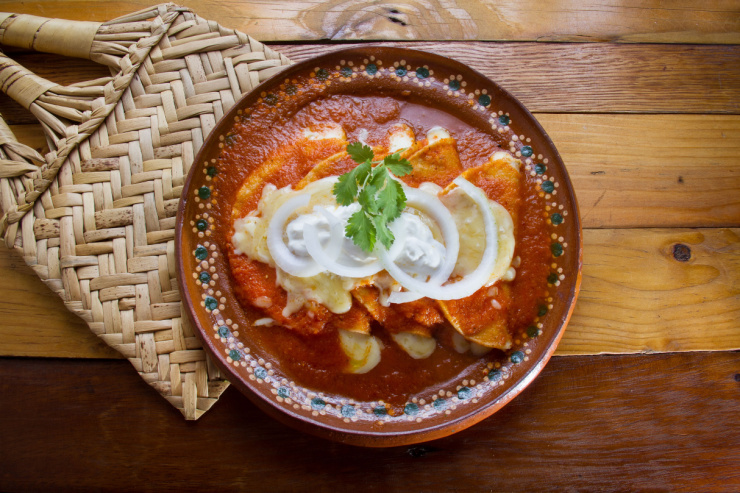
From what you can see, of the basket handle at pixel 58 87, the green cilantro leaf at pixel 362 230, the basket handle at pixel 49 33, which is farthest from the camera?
the basket handle at pixel 49 33

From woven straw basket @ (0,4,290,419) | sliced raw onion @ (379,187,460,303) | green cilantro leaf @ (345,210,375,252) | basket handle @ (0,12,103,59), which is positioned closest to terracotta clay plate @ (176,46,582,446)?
woven straw basket @ (0,4,290,419)

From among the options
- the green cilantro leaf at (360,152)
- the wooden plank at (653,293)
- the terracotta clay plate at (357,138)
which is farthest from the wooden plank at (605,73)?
the green cilantro leaf at (360,152)

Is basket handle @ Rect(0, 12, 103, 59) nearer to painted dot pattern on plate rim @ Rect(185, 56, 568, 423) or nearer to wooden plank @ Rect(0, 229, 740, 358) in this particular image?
painted dot pattern on plate rim @ Rect(185, 56, 568, 423)

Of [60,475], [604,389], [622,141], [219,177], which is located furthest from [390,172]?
[60,475]

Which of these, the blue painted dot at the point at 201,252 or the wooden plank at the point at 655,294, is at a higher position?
the blue painted dot at the point at 201,252

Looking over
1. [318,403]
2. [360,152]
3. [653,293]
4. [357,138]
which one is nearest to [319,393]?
[318,403]

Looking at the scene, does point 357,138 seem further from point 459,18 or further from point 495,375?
point 495,375

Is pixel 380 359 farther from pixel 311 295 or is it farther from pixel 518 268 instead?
pixel 518 268

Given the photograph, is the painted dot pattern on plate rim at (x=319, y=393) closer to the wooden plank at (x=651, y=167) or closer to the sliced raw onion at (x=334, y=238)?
the wooden plank at (x=651, y=167)
